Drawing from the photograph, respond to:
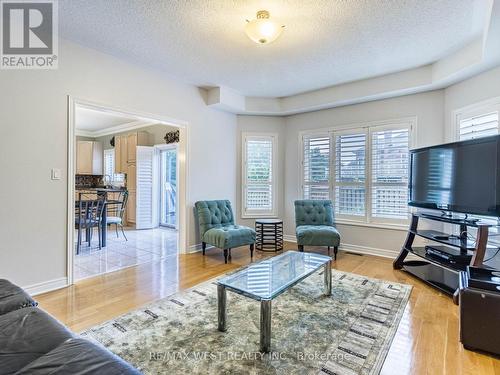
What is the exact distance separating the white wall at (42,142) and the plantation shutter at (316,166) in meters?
2.98

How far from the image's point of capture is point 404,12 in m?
2.51

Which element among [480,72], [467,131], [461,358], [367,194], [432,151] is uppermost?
[480,72]

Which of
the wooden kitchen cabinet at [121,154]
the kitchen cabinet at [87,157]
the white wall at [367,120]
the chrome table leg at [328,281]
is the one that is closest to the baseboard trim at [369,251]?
the white wall at [367,120]

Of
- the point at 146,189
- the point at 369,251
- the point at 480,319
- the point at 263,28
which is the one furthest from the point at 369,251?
the point at 146,189

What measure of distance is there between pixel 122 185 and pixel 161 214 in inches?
51.7

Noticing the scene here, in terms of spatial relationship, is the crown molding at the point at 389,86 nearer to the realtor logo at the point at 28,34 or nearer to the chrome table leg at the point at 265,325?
the realtor logo at the point at 28,34

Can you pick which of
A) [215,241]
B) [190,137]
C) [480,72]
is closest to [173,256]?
[215,241]

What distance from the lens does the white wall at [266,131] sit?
17.5ft

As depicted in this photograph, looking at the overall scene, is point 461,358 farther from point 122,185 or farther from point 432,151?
point 122,185

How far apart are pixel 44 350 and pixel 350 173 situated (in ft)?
14.7

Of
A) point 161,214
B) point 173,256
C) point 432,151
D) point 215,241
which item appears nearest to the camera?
point 432,151

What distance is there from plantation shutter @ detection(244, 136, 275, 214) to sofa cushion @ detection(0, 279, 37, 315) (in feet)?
13.0

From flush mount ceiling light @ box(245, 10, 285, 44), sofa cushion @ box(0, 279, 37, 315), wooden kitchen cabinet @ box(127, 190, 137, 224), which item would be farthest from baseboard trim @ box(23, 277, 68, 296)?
wooden kitchen cabinet @ box(127, 190, 137, 224)

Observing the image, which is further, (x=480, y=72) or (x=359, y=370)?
(x=480, y=72)
